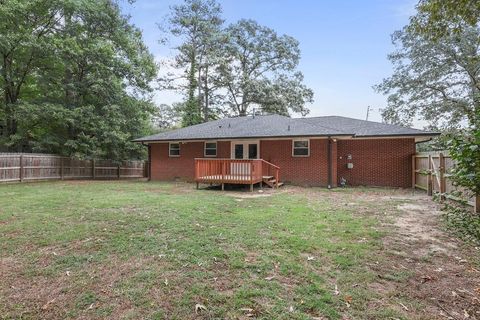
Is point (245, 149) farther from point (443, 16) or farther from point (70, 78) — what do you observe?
point (70, 78)

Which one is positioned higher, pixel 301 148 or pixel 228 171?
pixel 301 148

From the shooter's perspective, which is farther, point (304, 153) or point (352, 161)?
point (352, 161)

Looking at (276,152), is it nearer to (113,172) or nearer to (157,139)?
(157,139)

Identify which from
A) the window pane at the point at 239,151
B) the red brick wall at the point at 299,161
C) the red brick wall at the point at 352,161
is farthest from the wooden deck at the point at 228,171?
the window pane at the point at 239,151

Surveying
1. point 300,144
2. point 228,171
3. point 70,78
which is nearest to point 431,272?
point 228,171

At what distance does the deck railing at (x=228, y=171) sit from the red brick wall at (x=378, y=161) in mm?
4770

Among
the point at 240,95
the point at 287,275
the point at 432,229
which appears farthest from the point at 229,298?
the point at 240,95

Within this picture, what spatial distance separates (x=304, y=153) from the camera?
14117 mm

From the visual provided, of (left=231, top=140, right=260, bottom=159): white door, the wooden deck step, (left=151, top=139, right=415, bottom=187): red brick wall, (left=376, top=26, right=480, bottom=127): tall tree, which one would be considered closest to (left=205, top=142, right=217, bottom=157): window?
(left=151, top=139, right=415, bottom=187): red brick wall

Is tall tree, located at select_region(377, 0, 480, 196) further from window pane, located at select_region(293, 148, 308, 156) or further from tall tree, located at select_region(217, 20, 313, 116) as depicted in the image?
tall tree, located at select_region(217, 20, 313, 116)

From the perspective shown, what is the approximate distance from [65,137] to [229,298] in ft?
62.5

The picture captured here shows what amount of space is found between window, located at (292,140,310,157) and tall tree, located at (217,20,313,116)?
14.6 meters

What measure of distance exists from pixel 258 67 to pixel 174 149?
55.7ft

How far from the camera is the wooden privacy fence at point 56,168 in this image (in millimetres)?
14086
